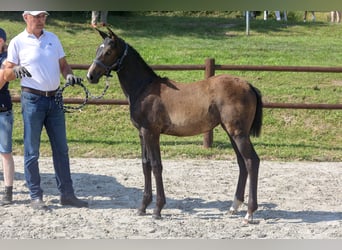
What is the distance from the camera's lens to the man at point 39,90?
15.8ft

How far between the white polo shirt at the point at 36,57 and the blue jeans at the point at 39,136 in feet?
0.43

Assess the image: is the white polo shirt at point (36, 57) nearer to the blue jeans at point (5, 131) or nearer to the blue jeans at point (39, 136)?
the blue jeans at point (39, 136)

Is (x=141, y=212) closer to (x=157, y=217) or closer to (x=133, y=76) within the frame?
(x=157, y=217)

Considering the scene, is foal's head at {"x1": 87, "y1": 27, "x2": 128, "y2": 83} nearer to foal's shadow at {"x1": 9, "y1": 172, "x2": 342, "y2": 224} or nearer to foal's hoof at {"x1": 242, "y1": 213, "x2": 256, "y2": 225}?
foal's shadow at {"x1": 9, "y1": 172, "x2": 342, "y2": 224}

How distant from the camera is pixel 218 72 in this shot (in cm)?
1116

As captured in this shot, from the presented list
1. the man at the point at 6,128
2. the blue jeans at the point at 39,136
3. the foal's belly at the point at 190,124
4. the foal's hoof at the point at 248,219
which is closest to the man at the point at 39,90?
the blue jeans at the point at 39,136

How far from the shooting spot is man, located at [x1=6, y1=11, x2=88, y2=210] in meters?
4.80

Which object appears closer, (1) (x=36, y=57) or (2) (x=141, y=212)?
(1) (x=36, y=57)

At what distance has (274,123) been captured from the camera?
9250 millimetres

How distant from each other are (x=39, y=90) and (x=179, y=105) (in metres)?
1.29

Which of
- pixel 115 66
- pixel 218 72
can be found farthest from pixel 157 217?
pixel 218 72

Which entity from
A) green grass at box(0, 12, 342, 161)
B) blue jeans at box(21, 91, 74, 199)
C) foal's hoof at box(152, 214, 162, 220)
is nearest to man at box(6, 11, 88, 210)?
blue jeans at box(21, 91, 74, 199)

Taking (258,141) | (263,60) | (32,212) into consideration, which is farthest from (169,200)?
(263,60)

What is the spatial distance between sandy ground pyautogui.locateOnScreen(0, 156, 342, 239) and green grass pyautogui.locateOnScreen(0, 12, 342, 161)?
0.77 m
